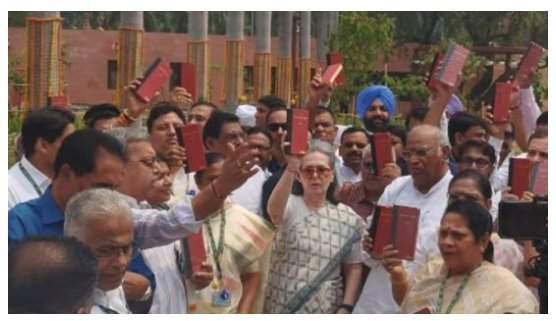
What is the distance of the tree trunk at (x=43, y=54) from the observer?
9562mm

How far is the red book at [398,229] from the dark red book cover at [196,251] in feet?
1.96

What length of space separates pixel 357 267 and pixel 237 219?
0.51m

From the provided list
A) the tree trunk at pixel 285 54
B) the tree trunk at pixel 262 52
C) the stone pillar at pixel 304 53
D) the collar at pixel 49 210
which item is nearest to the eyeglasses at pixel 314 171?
the collar at pixel 49 210

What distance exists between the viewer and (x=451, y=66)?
480 cm

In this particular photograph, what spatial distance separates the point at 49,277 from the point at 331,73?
138 inches

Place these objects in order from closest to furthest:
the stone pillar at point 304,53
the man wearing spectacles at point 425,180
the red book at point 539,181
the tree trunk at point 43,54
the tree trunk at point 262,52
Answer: the red book at point 539,181, the man wearing spectacles at point 425,180, the tree trunk at point 43,54, the tree trunk at point 262,52, the stone pillar at point 304,53

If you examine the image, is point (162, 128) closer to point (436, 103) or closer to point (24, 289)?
point (436, 103)

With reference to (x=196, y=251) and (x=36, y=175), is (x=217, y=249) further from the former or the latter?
(x=36, y=175)

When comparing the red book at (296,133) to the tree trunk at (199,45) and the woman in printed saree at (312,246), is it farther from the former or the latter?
the tree trunk at (199,45)

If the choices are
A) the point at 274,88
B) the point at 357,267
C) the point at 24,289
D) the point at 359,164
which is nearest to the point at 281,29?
the point at 274,88

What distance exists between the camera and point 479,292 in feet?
10.6

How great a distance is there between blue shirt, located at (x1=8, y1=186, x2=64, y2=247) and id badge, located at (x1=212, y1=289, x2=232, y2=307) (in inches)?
41.1

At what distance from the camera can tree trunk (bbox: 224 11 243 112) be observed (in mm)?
15609

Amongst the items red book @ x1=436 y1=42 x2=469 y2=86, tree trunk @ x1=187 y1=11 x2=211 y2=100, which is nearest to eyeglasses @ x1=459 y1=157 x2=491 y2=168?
red book @ x1=436 y1=42 x2=469 y2=86
